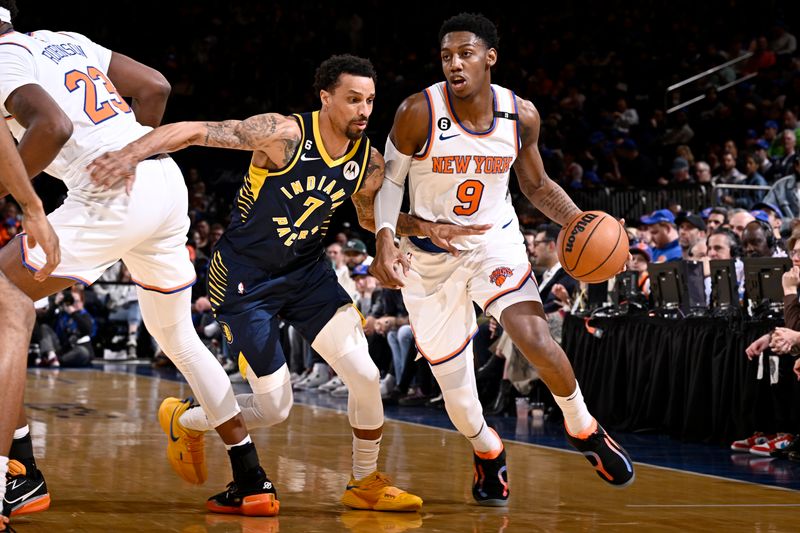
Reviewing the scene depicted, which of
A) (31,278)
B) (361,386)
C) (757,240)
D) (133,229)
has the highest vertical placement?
(757,240)

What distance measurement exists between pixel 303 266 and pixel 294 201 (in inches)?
12.3

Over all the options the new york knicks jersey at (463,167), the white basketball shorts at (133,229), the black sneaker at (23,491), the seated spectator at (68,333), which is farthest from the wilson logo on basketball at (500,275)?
the seated spectator at (68,333)

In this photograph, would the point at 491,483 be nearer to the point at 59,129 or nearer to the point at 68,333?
the point at 59,129

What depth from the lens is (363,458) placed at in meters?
4.68

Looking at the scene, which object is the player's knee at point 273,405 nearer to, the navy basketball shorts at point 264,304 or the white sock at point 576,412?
the navy basketball shorts at point 264,304

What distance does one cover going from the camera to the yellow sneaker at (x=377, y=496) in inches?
176

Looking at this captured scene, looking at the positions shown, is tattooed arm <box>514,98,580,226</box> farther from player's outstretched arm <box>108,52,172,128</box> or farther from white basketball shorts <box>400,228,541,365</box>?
player's outstretched arm <box>108,52,172,128</box>

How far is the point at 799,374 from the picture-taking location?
591 centimetres

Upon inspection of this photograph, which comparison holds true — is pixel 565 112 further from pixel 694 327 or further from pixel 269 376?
pixel 269 376

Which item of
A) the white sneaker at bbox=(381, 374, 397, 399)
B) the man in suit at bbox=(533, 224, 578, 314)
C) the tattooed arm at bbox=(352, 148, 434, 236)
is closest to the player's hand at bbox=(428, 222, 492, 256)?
the tattooed arm at bbox=(352, 148, 434, 236)

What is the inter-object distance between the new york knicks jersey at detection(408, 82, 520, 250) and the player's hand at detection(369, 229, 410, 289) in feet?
1.23

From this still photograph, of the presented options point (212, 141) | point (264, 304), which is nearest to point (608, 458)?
point (264, 304)

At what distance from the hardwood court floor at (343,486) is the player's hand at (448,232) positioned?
1.14m

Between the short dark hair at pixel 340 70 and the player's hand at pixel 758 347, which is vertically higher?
the short dark hair at pixel 340 70
